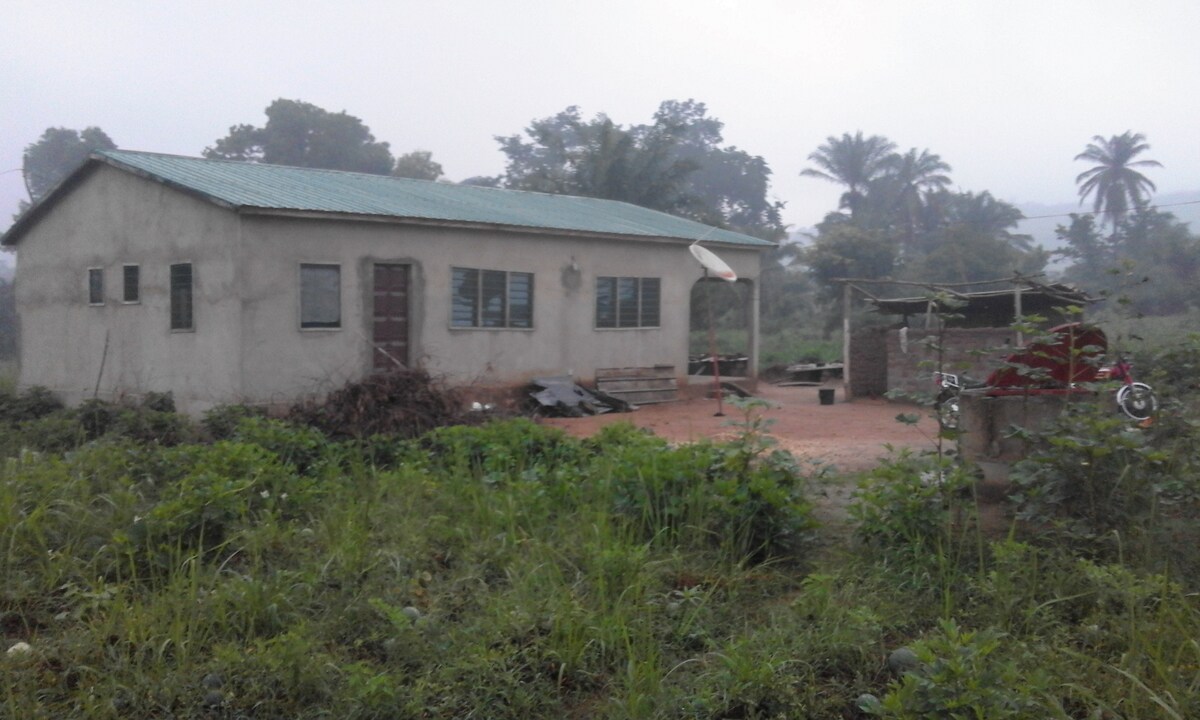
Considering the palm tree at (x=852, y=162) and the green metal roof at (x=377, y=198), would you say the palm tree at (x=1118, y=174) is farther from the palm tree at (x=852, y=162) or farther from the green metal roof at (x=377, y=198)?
the green metal roof at (x=377, y=198)

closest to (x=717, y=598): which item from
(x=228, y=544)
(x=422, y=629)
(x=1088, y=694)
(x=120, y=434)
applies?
(x=422, y=629)

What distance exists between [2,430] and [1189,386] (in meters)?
9.45

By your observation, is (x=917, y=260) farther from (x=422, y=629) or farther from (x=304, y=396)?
(x=422, y=629)

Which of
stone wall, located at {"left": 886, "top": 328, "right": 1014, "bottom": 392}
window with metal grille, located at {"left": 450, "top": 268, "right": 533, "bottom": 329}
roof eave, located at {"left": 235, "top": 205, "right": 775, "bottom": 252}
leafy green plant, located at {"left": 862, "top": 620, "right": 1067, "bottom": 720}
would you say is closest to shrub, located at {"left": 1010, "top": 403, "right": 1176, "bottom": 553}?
leafy green plant, located at {"left": 862, "top": 620, "right": 1067, "bottom": 720}

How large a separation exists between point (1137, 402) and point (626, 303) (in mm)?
12083

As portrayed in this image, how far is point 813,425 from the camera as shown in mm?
14492

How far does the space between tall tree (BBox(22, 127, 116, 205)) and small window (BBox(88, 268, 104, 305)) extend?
3383 centimetres

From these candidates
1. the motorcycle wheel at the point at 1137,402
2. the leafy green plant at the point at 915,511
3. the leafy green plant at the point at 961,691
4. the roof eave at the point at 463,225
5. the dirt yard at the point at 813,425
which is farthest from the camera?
the roof eave at the point at 463,225

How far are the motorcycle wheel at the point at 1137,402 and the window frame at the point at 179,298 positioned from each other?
10975mm

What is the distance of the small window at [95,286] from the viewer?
16281 mm

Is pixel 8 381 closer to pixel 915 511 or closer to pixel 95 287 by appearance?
pixel 95 287

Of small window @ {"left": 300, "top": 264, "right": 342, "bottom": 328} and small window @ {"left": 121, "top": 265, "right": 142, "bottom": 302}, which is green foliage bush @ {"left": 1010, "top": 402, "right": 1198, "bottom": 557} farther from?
small window @ {"left": 121, "top": 265, "right": 142, "bottom": 302}

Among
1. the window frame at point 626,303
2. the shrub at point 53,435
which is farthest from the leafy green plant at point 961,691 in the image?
the window frame at point 626,303

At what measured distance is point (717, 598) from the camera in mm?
5312
